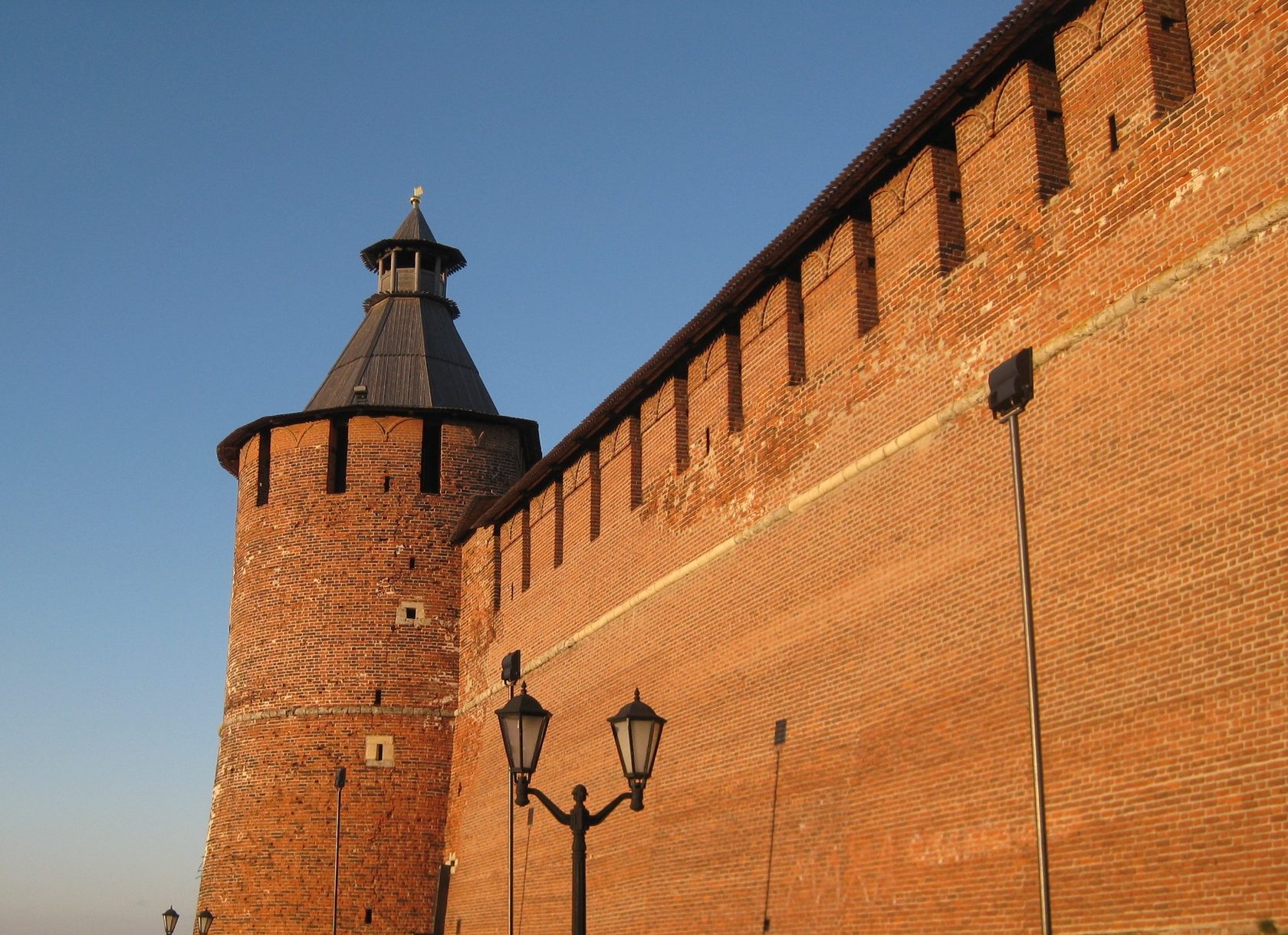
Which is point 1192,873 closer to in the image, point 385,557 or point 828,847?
point 828,847

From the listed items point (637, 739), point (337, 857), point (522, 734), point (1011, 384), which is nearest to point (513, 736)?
point (522, 734)

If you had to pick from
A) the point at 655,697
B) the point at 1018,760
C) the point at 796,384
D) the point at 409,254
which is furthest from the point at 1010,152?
the point at 409,254

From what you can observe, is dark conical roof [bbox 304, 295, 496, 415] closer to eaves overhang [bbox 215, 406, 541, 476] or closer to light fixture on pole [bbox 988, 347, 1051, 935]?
eaves overhang [bbox 215, 406, 541, 476]

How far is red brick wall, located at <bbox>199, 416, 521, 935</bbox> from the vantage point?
2180 cm

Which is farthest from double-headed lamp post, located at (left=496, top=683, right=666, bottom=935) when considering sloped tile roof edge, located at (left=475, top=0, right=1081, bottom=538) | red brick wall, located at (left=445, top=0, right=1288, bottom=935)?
sloped tile roof edge, located at (left=475, top=0, right=1081, bottom=538)

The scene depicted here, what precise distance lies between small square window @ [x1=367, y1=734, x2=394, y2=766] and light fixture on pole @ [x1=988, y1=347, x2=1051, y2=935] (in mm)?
13546

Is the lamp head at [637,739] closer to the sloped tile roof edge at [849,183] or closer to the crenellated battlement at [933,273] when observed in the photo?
the crenellated battlement at [933,273]

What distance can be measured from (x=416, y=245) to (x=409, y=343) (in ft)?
8.41

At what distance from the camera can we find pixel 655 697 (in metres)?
15.9

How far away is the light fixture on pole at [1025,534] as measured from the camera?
8.47 meters

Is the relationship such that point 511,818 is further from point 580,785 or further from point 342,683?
point 342,683

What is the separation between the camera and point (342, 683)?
22.5m

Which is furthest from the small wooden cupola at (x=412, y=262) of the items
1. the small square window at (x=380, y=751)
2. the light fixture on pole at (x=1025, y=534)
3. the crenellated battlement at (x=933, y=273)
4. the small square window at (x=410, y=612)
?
the light fixture on pole at (x=1025, y=534)

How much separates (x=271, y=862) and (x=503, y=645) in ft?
14.6
